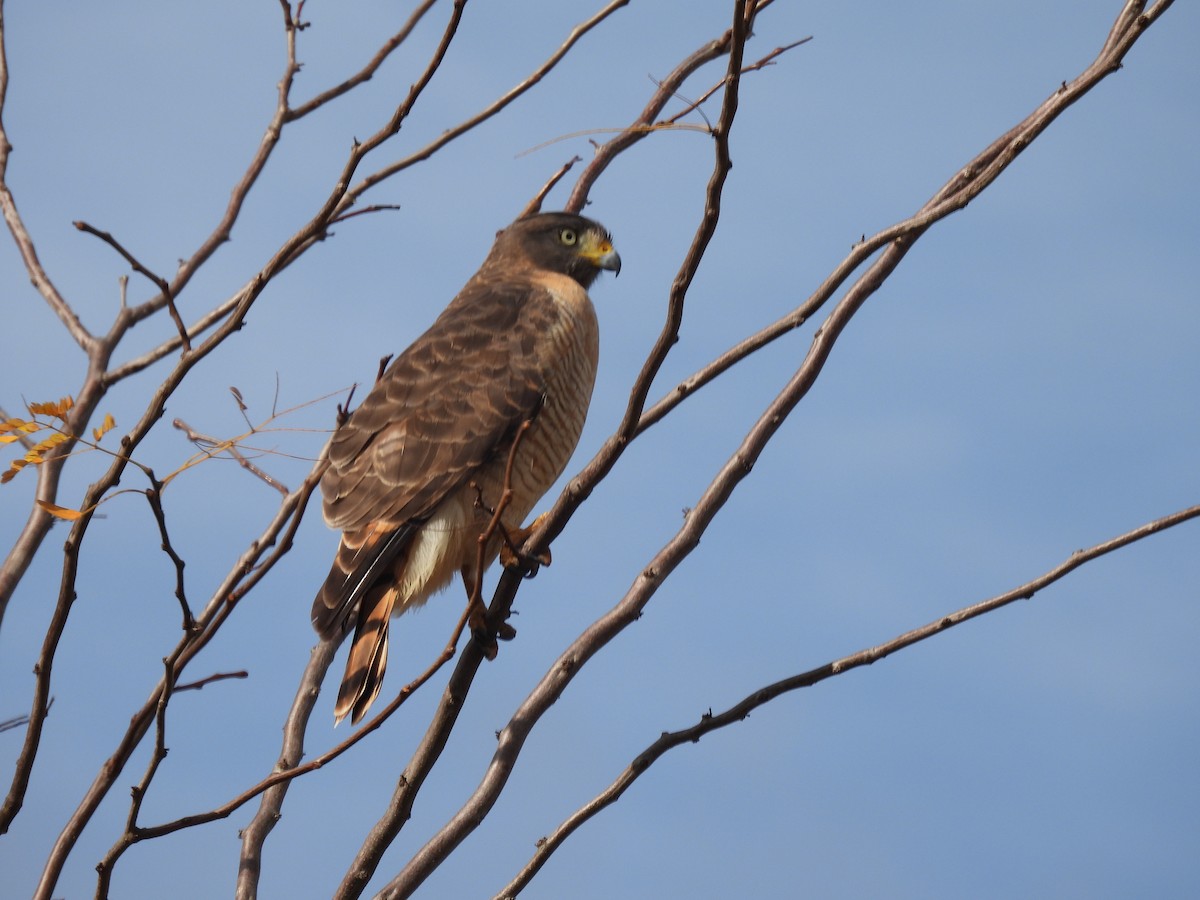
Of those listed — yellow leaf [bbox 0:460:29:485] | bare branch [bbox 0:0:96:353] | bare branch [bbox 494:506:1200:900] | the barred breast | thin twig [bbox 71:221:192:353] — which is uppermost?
bare branch [bbox 0:0:96:353]

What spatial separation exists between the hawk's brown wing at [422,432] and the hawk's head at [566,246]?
784mm

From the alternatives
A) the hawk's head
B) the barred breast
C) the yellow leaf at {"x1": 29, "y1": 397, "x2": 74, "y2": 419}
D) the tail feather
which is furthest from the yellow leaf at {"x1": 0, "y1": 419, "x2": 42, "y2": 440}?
the hawk's head

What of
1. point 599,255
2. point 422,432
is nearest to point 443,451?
point 422,432

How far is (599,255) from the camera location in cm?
539

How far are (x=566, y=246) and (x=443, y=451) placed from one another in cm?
164

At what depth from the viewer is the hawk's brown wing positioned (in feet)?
12.6

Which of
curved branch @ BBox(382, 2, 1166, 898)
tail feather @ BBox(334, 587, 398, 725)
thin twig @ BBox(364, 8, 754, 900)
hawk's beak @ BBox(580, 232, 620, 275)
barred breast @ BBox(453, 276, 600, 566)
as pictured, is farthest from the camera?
hawk's beak @ BBox(580, 232, 620, 275)

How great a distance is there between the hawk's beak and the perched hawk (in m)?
0.53

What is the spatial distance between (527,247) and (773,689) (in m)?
3.02

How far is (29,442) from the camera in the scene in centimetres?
334

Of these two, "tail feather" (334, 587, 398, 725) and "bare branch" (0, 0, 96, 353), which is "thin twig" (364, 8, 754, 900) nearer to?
"tail feather" (334, 587, 398, 725)

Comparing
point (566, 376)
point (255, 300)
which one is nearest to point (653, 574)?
point (255, 300)

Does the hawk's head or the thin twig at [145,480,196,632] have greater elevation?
the hawk's head

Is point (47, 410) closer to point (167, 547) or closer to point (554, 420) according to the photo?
point (167, 547)
